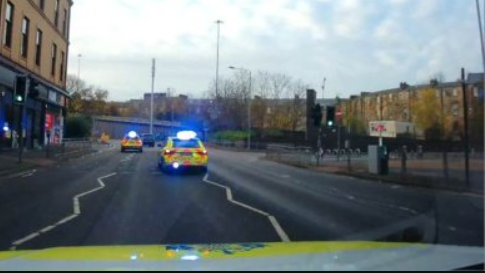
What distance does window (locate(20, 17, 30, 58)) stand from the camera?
31.5 metres

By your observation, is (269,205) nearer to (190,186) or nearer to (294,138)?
(190,186)

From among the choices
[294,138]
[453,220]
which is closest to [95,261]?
[453,220]

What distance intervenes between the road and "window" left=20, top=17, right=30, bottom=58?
49.8 ft

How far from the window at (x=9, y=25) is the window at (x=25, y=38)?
2322 millimetres

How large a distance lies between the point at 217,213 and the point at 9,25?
21890mm

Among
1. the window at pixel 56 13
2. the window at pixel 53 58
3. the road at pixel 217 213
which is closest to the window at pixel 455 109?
the road at pixel 217 213

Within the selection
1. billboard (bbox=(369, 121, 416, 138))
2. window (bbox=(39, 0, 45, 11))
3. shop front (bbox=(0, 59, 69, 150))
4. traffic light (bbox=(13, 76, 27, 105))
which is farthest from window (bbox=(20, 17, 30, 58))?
billboard (bbox=(369, 121, 416, 138))

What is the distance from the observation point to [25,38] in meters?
32.0

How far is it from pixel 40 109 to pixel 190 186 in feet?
77.0

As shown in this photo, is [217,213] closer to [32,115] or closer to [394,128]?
[394,128]

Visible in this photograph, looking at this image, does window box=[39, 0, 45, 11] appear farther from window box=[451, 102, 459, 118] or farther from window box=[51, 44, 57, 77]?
window box=[451, 102, 459, 118]

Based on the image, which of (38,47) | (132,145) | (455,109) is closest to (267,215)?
(455,109)

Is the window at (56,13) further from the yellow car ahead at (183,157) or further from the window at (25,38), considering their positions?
the yellow car ahead at (183,157)

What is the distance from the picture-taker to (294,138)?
69.6 m
